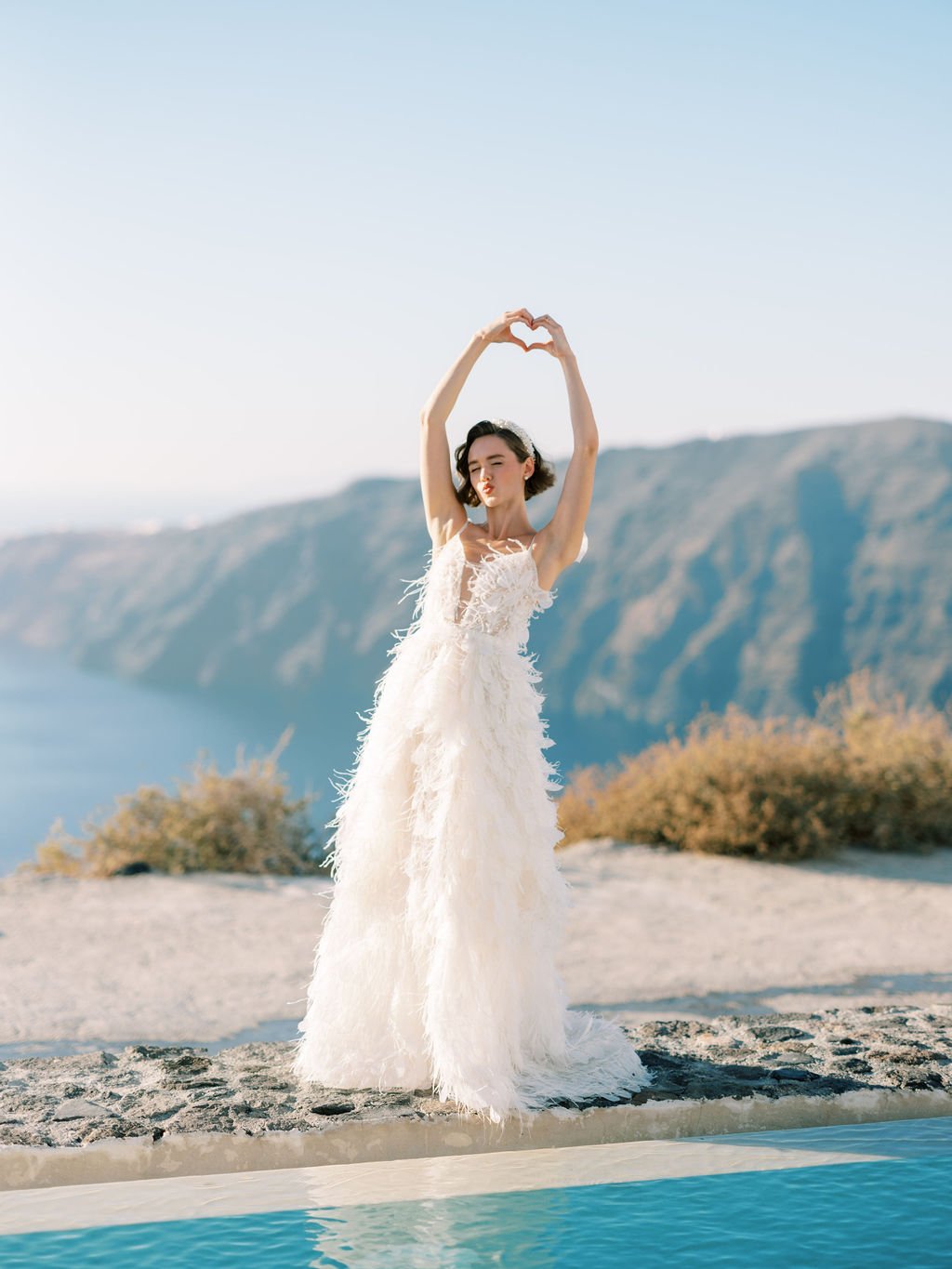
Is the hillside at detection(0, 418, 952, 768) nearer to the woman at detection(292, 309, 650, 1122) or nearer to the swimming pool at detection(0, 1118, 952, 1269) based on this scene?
the woman at detection(292, 309, 650, 1122)

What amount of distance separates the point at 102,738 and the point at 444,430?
22166mm

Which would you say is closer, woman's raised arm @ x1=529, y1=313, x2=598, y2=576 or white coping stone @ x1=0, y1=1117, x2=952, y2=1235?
white coping stone @ x1=0, y1=1117, x2=952, y2=1235

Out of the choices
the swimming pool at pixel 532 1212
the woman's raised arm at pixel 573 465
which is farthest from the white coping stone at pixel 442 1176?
the woman's raised arm at pixel 573 465

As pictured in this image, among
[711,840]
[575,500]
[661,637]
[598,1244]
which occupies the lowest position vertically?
[598,1244]

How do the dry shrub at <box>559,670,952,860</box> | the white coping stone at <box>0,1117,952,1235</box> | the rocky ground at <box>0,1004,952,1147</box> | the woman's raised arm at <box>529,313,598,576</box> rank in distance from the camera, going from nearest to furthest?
the white coping stone at <box>0,1117,952,1235</box> < the rocky ground at <box>0,1004,952,1147</box> < the woman's raised arm at <box>529,313,598,576</box> < the dry shrub at <box>559,670,952,860</box>

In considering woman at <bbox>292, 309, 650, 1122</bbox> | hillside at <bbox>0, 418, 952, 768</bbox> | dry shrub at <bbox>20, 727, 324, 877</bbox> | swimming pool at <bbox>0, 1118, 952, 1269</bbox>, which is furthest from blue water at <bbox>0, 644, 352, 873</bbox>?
swimming pool at <bbox>0, 1118, 952, 1269</bbox>

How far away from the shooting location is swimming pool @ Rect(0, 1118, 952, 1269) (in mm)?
2889

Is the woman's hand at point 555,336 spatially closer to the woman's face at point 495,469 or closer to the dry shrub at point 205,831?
the woman's face at point 495,469

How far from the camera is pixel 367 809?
3.63 metres

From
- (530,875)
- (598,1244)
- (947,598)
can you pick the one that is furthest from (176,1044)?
(947,598)

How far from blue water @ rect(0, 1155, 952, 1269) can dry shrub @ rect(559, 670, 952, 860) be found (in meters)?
5.20

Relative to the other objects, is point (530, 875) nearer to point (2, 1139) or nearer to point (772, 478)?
point (2, 1139)

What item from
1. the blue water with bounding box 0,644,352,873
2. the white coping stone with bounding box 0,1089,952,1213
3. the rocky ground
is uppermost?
the blue water with bounding box 0,644,352,873

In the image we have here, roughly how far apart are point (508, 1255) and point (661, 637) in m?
36.6
